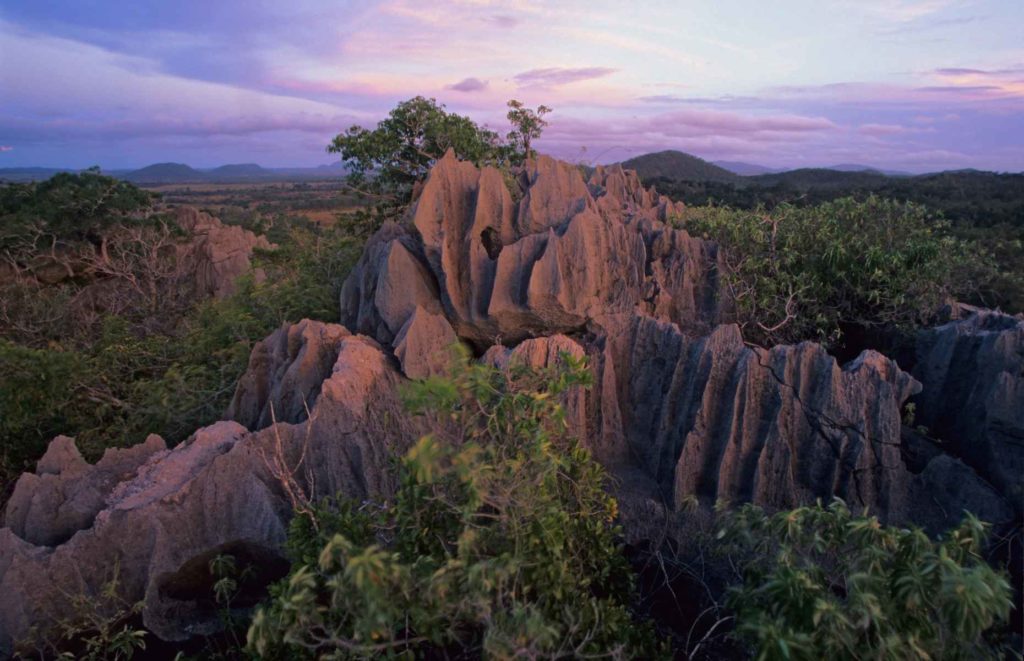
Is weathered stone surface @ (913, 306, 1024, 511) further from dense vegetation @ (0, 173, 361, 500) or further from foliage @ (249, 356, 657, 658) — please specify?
dense vegetation @ (0, 173, 361, 500)

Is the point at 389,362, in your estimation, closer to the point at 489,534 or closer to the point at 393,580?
the point at 489,534

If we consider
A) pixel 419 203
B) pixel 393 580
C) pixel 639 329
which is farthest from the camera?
pixel 419 203

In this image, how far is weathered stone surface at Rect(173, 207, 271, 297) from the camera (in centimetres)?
1984

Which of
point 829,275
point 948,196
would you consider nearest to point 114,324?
point 829,275

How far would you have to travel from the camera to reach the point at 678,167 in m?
69.9

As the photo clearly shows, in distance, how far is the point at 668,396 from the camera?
660 cm

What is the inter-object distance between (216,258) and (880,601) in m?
21.2

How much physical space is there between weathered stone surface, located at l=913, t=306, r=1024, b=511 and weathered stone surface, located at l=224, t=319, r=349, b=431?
6.88 meters

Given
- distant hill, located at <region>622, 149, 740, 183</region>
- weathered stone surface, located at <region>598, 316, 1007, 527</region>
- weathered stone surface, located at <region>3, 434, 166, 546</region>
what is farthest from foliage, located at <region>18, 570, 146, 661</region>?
distant hill, located at <region>622, 149, 740, 183</region>

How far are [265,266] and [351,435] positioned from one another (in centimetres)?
1194

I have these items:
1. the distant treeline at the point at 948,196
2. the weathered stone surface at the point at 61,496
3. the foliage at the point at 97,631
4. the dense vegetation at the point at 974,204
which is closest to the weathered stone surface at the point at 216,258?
the weathered stone surface at the point at 61,496

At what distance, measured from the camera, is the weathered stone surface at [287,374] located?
707 cm

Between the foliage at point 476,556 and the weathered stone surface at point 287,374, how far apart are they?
2.75 meters

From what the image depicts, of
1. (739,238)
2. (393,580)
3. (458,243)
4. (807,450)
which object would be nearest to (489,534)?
(393,580)
